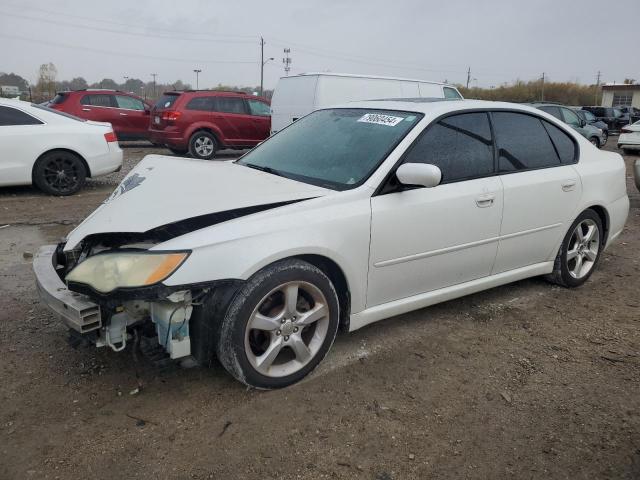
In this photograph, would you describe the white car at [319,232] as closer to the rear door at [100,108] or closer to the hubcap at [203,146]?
the hubcap at [203,146]

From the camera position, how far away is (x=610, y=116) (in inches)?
1102

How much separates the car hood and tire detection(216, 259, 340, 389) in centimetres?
41

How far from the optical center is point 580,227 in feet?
15.2

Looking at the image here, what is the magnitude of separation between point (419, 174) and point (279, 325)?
45.9 inches

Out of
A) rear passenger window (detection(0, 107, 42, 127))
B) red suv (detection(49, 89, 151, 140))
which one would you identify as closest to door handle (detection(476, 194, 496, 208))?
rear passenger window (detection(0, 107, 42, 127))

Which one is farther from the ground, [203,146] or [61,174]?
[203,146]

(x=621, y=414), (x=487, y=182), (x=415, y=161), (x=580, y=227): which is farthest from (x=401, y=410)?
(x=580, y=227)

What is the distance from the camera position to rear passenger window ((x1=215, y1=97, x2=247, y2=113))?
12.9 metres

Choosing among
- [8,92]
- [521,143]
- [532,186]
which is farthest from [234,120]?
[8,92]

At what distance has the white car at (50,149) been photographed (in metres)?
7.65

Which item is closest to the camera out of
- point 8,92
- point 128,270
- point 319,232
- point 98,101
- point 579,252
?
point 128,270

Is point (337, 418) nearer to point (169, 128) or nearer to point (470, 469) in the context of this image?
point (470, 469)

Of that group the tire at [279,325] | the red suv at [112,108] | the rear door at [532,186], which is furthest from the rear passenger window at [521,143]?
the red suv at [112,108]

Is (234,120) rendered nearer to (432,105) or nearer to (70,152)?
(70,152)
